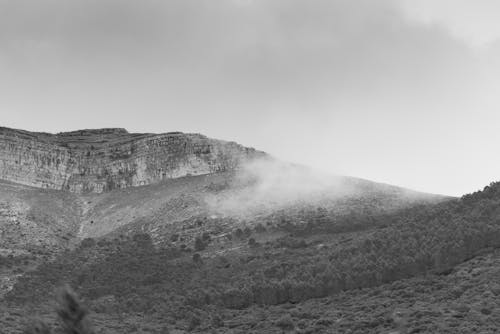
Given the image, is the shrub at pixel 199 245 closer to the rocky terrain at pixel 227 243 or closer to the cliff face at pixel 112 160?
the rocky terrain at pixel 227 243

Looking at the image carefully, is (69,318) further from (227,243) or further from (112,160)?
(112,160)

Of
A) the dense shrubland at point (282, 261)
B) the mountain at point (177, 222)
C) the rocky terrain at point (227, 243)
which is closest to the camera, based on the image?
the rocky terrain at point (227, 243)

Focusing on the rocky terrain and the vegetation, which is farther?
the rocky terrain

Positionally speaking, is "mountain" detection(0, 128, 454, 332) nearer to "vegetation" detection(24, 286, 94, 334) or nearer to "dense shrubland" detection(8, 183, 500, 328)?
"dense shrubland" detection(8, 183, 500, 328)

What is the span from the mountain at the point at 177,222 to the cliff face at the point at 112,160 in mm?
190

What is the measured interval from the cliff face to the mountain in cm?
19

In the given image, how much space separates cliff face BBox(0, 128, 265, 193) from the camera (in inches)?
3307

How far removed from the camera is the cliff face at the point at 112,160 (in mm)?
84000

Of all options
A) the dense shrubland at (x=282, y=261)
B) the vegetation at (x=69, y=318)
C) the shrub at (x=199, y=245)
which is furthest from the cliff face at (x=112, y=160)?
the vegetation at (x=69, y=318)

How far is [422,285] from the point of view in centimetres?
3494

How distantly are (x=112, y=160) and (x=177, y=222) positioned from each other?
29.2m

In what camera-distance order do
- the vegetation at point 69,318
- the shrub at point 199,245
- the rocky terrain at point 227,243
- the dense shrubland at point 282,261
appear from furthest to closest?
the shrub at point 199,245 < the dense shrubland at point 282,261 < the rocky terrain at point 227,243 < the vegetation at point 69,318

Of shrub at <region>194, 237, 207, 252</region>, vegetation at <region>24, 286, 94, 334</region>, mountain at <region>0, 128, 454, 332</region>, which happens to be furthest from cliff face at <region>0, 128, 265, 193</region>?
vegetation at <region>24, 286, 94, 334</region>

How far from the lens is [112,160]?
294 ft
